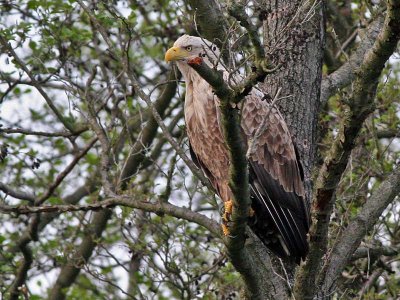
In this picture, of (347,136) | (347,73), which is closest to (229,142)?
(347,136)

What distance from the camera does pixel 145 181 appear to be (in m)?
9.55

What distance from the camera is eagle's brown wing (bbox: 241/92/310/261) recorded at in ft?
19.5

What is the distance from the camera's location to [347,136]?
4324 millimetres

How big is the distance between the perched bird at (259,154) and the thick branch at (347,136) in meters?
1.18

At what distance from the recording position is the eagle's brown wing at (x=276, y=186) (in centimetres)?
595

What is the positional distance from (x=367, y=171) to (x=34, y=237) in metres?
3.28

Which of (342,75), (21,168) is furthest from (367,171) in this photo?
(21,168)

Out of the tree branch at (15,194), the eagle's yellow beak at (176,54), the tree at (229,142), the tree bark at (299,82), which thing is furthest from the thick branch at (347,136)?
the tree branch at (15,194)

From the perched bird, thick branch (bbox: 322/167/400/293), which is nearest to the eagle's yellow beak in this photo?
the perched bird

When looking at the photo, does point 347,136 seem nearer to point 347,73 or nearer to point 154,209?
point 154,209

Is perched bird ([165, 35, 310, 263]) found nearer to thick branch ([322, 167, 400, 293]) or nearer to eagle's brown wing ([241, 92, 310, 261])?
eagle's brown wing ([241, 92, 310, 261])

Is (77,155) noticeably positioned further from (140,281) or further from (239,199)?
(239,199)

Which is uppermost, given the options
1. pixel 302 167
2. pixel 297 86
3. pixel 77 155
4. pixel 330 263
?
pixel 77 155

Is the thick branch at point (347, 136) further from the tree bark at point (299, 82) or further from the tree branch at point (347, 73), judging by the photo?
the tree branch at point (347, 73)
